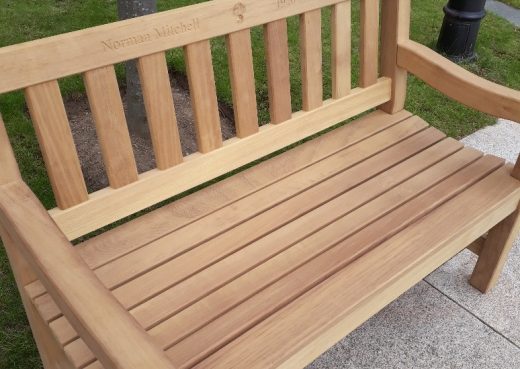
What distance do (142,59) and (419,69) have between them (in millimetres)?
1202

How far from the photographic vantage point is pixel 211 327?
5.29ft

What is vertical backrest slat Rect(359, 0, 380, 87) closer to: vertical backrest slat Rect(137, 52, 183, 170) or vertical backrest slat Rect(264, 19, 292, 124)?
vertical backrest slat Rect(264, 19, 292, 124)

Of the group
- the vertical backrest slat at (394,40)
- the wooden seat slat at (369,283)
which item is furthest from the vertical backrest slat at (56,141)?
the vertical backrest slat at (394,40)

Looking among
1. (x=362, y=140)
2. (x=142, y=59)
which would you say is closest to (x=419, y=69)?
(x=362, y=140)

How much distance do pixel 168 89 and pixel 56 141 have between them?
15.3 inches

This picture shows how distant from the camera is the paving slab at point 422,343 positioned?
2.23 metres

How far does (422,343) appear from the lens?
2309mm

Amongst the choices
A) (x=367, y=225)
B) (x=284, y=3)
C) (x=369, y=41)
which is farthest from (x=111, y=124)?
(x=369, y=41)

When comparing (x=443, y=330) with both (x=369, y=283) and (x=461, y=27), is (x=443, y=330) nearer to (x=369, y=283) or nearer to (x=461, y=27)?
(x=369, y=283)

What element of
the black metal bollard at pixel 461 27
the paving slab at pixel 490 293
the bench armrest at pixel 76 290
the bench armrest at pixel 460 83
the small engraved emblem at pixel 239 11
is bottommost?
the paving slab at pixel 490 293

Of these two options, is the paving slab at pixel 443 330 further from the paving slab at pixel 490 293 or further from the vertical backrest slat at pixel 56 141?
the vertical backrest slat at pixel 56 141

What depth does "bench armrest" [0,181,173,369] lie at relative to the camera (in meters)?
1.16

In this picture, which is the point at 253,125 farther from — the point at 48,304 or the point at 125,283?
the point at 48,304

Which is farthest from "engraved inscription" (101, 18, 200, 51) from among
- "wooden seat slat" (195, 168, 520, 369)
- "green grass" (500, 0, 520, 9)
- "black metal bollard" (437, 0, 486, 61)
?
"green grass" (500, 0, 520, 9)
